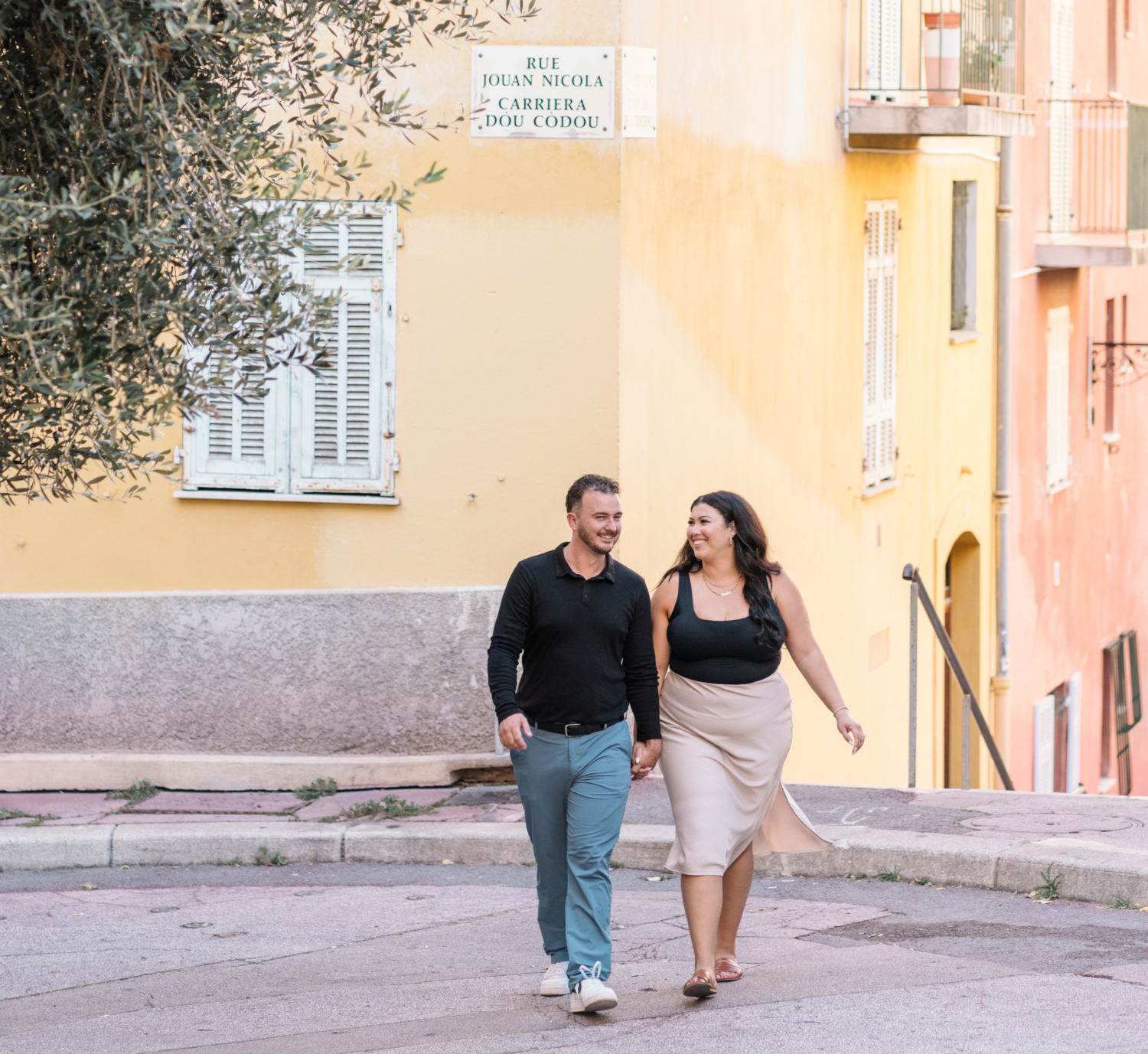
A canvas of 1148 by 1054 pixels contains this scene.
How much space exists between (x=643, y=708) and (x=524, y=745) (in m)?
0.44

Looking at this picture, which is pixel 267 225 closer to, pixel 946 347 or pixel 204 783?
pixel 204 783

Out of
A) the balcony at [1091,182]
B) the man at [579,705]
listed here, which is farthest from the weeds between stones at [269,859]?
the balcony at [1091,182]

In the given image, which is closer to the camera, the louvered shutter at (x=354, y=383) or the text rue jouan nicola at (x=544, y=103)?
the text rue jouan nicola at (x=544, y=103)

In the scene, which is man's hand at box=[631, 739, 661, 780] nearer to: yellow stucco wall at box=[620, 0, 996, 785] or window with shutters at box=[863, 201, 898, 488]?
yellow stucco wall at box=[620, 0, 996, 785]

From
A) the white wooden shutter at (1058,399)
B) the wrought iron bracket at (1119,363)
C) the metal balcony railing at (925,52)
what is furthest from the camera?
the wrought iron bracket at (1119,363)

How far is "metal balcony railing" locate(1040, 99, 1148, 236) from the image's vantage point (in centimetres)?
1842

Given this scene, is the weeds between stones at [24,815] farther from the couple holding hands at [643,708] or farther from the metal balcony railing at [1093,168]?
the metal balcony railing at [1093,168]

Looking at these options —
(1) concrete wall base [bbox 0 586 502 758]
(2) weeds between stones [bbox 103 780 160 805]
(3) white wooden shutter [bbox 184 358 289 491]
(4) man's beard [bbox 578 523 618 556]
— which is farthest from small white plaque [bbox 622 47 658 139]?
(2) weeds between stones [bbox 103 780 160 805]

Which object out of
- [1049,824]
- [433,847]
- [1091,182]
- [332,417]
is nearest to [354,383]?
[332,417]

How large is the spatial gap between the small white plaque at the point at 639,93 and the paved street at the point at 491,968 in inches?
156

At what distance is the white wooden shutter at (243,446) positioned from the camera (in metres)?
9.93

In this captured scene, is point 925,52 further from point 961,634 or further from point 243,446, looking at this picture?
point 243,446

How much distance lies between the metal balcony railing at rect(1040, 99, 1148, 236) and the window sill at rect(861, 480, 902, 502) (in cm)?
547

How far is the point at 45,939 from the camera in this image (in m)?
7.25
